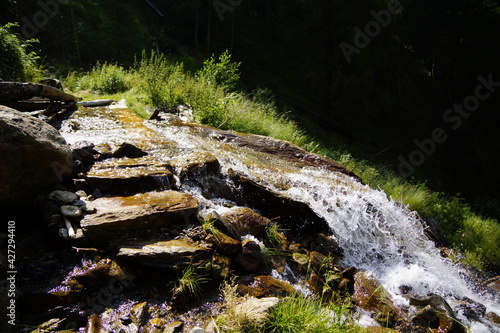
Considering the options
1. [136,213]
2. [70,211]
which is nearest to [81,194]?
[70,211]

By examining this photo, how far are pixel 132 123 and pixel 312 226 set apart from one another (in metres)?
4.55

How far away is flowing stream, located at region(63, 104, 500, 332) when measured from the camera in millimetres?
4562

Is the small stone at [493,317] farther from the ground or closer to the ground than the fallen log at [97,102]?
farther from the ground

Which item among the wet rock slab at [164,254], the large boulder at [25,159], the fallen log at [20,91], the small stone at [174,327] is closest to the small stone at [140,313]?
the small stone at [174,327]

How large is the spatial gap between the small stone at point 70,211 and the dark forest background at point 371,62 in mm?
12340

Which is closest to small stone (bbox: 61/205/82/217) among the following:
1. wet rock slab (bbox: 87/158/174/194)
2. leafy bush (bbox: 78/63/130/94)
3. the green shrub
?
→ wet rock slab (bbox: 87/158/174/194)

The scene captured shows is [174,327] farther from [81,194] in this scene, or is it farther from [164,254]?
[81,194]

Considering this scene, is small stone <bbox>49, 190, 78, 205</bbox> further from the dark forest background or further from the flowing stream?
the dark forest background

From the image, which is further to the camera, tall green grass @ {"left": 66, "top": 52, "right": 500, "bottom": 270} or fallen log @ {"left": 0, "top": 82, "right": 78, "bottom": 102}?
tall green grass @ {"left": 66, "top": 52, "right": 500, "bottom": 270}

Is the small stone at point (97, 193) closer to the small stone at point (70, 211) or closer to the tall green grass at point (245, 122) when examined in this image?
the small stone at point (70, 211)

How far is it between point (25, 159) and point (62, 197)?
56 cm

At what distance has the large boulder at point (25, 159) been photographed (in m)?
3.00

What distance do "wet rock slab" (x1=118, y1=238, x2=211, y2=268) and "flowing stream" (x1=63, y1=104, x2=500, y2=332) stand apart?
1.00m

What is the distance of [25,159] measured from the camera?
3.14m
